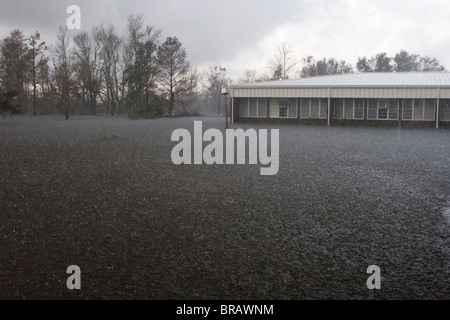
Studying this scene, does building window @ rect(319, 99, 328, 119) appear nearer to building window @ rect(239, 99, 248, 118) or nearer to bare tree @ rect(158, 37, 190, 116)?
building window @ rect(239, 99, 248, 118)

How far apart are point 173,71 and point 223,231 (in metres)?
52.6

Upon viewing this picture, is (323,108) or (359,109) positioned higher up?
(323,108)

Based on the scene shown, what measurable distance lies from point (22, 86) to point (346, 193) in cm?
5814

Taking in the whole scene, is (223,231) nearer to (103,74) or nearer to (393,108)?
(393,108)

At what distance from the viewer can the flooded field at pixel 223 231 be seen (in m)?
4.11

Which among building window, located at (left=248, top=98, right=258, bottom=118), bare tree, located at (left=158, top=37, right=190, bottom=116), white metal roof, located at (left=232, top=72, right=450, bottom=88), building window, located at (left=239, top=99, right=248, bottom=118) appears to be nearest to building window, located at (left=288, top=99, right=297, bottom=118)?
white metal roof, located at (left=232, top=72, right=450, bottom=88)

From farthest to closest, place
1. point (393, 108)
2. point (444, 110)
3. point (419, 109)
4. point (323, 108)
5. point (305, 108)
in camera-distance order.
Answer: point (305, 108) < point (323, 108) < point (393, 108) < point (419, 109) < point (444, 110)

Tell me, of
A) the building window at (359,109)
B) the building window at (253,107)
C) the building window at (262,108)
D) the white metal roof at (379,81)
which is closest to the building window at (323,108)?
the white metal roof at (379,81)

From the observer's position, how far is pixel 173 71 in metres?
56.2

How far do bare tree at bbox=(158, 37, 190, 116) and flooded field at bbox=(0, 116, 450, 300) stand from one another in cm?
4551

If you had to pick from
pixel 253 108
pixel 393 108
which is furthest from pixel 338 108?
pixel 253 108

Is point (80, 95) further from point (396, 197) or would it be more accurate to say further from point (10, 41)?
point (396, 197)

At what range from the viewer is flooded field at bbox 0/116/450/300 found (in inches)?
162

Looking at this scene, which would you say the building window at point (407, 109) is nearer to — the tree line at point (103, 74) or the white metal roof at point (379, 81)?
the white metal roof at point (379, 81)
